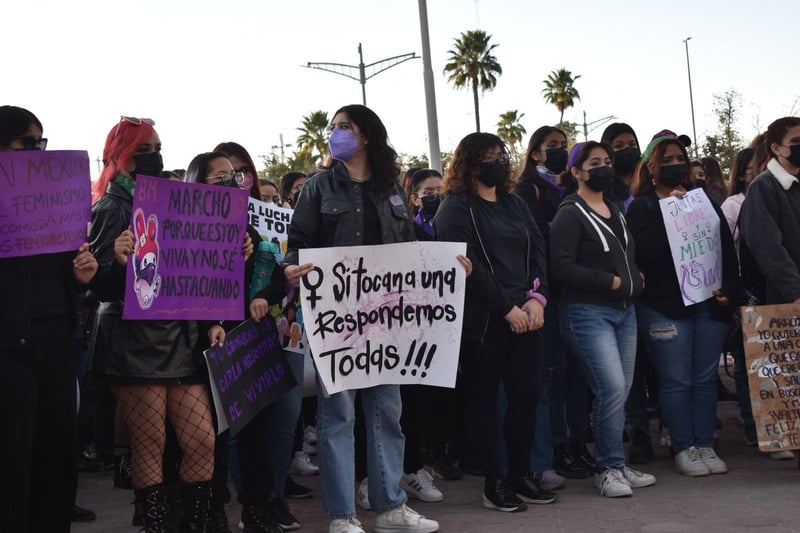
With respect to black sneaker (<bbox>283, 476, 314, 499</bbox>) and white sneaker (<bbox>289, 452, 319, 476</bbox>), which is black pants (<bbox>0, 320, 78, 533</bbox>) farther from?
white sneaker (<bbox>289, 452, 319, 476</bbox>)

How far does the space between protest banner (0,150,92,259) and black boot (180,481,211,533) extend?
4.25ft

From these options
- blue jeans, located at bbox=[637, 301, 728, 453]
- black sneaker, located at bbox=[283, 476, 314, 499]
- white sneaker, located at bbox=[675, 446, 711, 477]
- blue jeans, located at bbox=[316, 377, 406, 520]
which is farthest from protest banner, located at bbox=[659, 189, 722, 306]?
black sneaker, located at bbox=[283, 476, 314, 499]

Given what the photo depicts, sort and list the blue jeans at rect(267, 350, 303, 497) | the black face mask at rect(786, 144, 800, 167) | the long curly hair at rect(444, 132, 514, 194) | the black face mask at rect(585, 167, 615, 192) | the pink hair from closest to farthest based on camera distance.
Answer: the pink hair, the blue jeans at rect(267, 350, 303, 497), the long curly hair at rect(444, 132, 514, 194), the black face mask at rect(585, 167, 615, 192), the black face mask at rect(786, 144, 800, 167)

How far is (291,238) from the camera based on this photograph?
515 cm

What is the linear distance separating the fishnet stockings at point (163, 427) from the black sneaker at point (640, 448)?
3256 millimetres

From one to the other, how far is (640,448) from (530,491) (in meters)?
1.42

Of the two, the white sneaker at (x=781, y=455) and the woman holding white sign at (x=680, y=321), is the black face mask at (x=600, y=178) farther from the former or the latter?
the white sneaker at (x=781, y=455)

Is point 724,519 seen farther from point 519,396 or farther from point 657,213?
point 657,213

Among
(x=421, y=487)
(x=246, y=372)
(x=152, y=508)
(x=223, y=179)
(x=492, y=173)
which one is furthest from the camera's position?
(x=421, y=487)

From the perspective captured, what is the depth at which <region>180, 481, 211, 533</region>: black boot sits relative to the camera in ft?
15.5

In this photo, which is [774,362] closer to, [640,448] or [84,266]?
[640,448]

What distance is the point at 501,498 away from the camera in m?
5.53

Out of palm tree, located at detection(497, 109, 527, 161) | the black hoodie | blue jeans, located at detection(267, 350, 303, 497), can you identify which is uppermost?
palm tree, located at detection(497, 109, 527, 161)

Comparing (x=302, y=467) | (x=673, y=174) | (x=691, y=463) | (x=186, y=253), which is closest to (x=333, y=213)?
(x=186, y=253)
